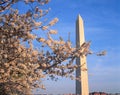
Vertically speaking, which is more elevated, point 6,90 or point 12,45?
point 12,45

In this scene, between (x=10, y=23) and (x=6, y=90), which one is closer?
(x=10, y=23)

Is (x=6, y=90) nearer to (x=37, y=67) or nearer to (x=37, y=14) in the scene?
(x=37, y=67)

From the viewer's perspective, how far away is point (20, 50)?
7.63 metres

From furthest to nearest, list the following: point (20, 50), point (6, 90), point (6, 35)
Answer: point (6, 90)
point (6, 35)
point (20, 50)

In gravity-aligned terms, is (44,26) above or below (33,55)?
above

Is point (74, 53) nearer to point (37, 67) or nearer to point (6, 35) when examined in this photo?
point (37, 67)

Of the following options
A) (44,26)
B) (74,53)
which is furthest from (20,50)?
(74,53)

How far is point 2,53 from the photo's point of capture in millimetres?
7711

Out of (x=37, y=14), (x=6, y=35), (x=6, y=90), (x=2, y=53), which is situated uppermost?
(x=37, y=14)

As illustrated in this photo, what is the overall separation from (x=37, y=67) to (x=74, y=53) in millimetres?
1053

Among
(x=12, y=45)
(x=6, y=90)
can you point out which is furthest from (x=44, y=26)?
(x=6, y=90)

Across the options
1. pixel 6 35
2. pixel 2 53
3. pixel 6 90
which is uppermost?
pixel 6 35

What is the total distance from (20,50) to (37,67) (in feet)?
2.04

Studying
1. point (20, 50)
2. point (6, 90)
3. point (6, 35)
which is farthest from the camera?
point (6, 90)
